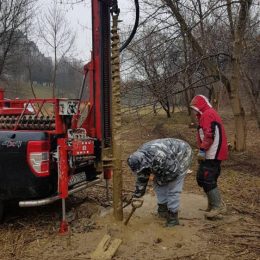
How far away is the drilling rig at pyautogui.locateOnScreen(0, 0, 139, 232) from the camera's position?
574cm

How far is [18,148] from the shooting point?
579 centimetres

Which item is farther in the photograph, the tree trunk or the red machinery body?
the tree trunk

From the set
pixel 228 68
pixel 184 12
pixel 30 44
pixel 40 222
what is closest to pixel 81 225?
pixel 40 222

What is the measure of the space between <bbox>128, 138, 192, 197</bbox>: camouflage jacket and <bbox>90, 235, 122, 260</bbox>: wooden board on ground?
0.70 m

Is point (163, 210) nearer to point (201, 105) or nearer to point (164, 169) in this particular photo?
point (164, 169)

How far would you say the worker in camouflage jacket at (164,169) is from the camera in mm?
5699

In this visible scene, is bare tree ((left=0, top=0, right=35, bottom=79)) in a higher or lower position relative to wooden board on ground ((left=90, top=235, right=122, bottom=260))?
higher

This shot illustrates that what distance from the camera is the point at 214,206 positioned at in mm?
6480

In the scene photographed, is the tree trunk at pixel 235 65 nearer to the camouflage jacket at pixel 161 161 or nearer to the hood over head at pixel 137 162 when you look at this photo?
the camouflage jacket at pixel 161 161

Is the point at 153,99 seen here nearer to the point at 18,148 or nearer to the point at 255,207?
the point at 255,207

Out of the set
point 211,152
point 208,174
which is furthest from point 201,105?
point 208,174

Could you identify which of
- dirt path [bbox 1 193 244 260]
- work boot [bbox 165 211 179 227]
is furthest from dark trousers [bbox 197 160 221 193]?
work boot [bbox 165 211 179 227]

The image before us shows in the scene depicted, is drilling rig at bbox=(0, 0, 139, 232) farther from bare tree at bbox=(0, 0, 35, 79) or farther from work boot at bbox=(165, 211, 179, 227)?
bare tree at bbox=(0, 0, 35, 79)

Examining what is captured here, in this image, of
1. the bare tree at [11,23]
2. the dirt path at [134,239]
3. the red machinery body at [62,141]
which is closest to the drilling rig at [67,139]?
the red machinery body at [62,141]
